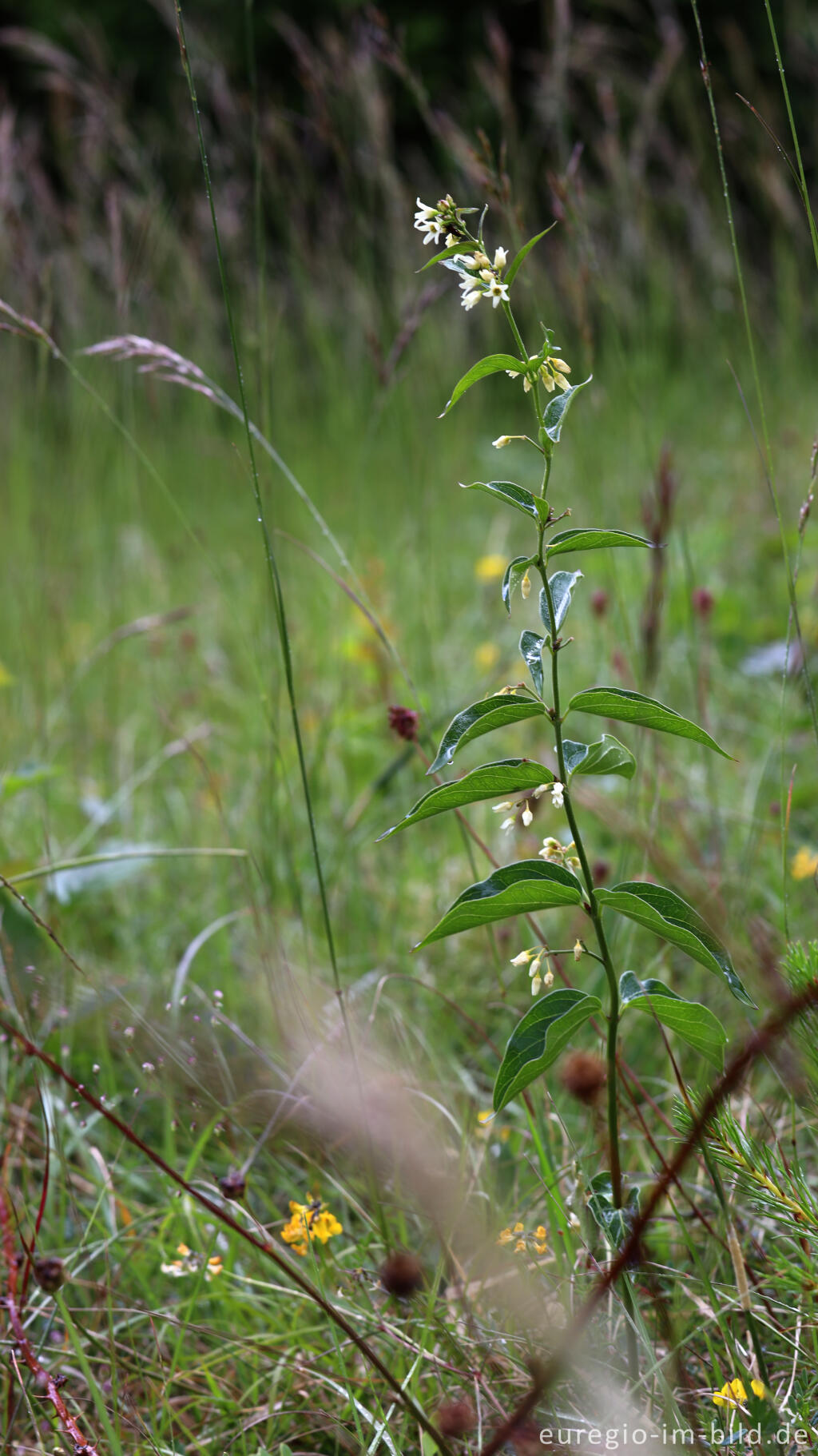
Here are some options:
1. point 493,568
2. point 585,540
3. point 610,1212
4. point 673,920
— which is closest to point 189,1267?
point 610,1212

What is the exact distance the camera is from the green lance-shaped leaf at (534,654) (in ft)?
1.72

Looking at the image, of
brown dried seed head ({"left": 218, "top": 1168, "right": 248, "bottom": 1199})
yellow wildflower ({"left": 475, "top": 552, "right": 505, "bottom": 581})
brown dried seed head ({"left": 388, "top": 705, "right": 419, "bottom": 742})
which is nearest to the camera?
brown dried seed head ({"left": 218, "top": 1168, "right": 248, "bottom": 1199})

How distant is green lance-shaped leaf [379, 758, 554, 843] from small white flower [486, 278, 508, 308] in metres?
0.23

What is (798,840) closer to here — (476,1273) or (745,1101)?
(745,1101)

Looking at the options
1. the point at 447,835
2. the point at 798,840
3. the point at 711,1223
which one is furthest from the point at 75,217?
the point at 711,1223

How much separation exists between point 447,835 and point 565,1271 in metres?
0.84

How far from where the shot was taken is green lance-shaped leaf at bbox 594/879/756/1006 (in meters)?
0.51

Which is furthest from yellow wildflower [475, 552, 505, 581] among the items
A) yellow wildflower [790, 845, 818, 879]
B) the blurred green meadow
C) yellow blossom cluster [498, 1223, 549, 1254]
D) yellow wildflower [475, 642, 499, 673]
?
yellow blossom cluster [498, 1223, 549, 1254]

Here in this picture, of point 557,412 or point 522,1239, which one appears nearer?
point 557,412

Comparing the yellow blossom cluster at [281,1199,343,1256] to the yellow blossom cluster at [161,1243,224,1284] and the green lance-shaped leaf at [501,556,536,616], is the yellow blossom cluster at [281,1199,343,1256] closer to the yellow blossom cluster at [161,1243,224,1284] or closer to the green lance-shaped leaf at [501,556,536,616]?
the yellow blossom cluster at [161,1243,224,1284]

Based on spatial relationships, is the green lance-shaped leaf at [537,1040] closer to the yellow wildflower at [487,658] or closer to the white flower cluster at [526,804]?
the white flower cluster at [526,804]

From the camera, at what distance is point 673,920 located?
0.53 m

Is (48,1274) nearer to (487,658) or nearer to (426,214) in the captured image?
(426,214)

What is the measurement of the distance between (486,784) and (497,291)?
244 millimetres
